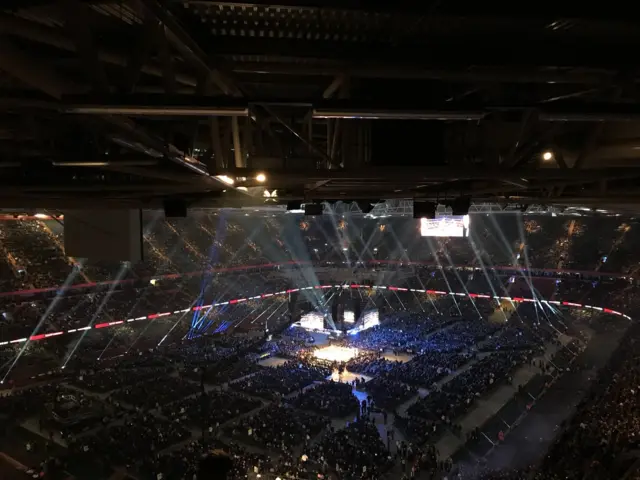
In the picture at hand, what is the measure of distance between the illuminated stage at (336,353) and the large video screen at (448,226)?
41.0 feet

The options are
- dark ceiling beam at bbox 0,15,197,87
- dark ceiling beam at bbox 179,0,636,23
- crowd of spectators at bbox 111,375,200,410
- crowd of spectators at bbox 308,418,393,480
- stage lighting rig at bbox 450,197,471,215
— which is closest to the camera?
dark ceiling beam at bbox 0,15,197,87

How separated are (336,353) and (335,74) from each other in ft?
82.9

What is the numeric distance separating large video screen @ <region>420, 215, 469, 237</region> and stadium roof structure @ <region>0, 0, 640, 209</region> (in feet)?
97.5

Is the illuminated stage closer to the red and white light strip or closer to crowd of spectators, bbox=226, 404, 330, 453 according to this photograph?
crowd of spectators, bbox=226, 404, 330, 453

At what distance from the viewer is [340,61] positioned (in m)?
3.45

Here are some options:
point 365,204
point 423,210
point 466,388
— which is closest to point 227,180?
point 423,210

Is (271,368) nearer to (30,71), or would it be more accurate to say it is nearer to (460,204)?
(460,204)

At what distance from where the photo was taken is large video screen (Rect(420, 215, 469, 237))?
34.6 metres

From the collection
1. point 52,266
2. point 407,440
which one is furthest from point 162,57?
point 52,266

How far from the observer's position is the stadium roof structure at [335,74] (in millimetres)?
2908

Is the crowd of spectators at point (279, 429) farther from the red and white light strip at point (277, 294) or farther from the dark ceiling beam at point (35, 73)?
the red and white light strip at point (277, 294)

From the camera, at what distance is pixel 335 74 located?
3.59m

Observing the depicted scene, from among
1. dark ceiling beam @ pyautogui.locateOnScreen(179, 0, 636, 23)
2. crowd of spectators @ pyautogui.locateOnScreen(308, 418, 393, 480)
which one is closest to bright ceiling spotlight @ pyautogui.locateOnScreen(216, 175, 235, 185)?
dark ceiling beam @ pyautogui.locateOnScreen(179, 0, 636, 23)

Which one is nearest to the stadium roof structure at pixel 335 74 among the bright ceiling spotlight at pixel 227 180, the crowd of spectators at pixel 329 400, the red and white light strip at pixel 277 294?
the bright ceiling spotlight at pixel 227 180
